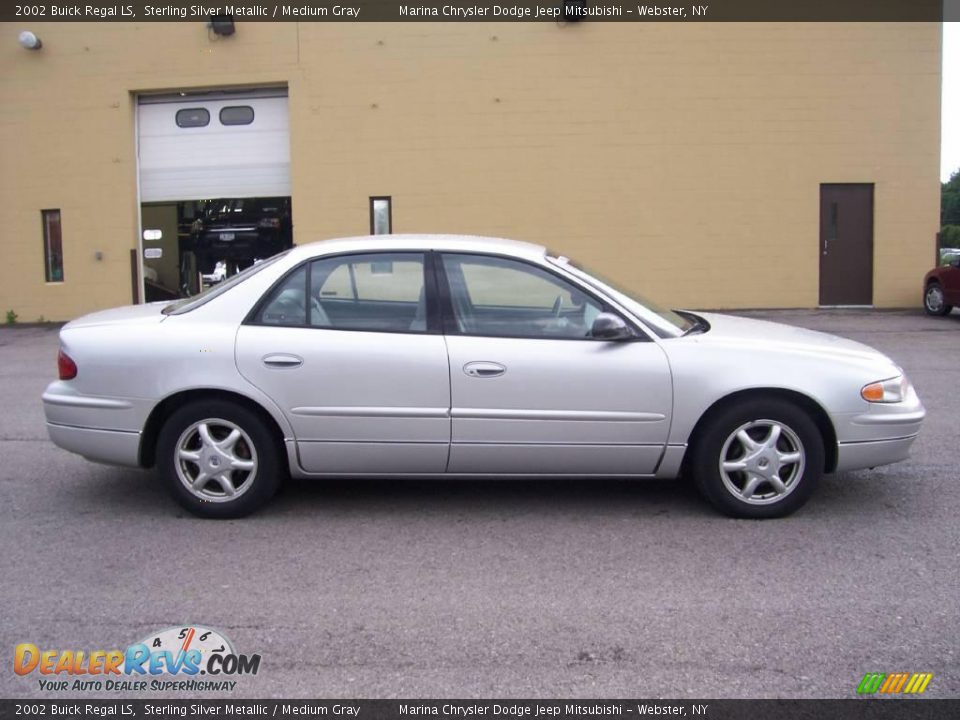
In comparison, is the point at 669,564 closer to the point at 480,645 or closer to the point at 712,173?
the point at 480,645

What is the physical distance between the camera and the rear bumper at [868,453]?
514 cm

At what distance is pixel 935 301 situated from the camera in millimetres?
15445

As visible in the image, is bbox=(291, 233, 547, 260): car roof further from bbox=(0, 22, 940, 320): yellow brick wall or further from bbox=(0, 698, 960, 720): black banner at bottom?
bbox=(0, 22, 940, 320): yellow brick wall

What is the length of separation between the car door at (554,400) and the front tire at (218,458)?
1.04 m

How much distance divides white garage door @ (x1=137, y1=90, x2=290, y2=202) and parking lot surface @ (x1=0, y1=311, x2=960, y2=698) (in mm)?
11170

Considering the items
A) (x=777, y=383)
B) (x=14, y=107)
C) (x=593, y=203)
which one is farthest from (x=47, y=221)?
(x=777, y=383)

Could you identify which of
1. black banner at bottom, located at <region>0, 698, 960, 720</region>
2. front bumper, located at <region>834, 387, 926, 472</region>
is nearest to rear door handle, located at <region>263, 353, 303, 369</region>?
black banner at bottom, located at <region>0, 698, 960, 720</region>

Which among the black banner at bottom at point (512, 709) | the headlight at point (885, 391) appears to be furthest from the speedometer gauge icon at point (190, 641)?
the headlight at point (885, 391)

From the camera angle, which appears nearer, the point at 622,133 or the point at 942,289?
the point at 942,289

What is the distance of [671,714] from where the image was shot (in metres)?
3.28

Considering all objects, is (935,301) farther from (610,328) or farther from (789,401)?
(610,328)

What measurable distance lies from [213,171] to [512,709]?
15032 mm
